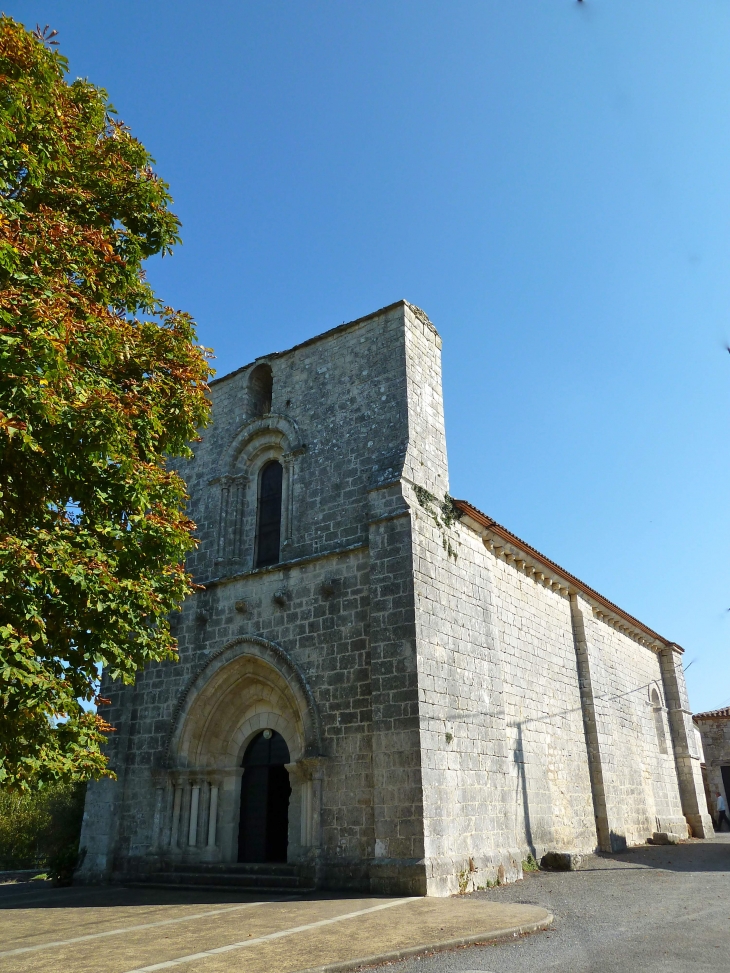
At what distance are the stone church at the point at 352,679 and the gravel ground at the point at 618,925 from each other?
3.69ft

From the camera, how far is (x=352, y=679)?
1027cm

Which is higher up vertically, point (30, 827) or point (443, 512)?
point (443, 512)

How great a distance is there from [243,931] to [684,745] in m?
17.5

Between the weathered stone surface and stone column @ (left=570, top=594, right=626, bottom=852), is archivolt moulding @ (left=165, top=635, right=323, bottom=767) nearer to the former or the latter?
the weathered stone surface

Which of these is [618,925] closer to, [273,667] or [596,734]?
[273,667]

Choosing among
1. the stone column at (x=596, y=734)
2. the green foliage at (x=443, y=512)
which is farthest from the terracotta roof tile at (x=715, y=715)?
the green foliage at (x=443, y=512)

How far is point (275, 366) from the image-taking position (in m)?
14.1

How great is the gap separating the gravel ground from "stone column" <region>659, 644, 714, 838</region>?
8.19 metres

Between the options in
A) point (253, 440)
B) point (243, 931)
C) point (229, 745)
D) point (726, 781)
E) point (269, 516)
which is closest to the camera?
point (243, 931)

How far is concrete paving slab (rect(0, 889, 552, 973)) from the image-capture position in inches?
217

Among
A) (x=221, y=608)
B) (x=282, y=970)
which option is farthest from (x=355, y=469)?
(x=282, y=970)

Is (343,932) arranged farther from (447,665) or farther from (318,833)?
(447,665)

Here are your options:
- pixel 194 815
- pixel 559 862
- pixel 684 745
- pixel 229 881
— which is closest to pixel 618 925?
pixel 559 862

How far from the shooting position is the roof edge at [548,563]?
1190cm
